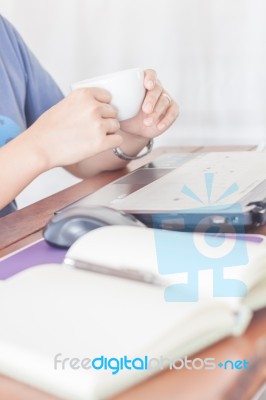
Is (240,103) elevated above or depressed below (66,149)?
below

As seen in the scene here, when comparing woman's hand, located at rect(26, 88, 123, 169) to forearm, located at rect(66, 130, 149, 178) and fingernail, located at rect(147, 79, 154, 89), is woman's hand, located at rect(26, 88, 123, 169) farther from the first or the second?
forearm, located at rect(66, 130, 149, 178)

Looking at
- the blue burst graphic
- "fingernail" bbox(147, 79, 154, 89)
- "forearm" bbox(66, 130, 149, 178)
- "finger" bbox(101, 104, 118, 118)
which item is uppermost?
"fingernail" bbox(147, 79, 154, 89)

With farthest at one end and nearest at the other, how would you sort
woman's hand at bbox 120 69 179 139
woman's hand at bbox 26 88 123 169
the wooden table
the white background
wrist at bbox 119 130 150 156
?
1. the white background
2. wrist at bbox 119 130 150 156
3. woman's hand at bbox 120 69 179 139
4. woman's hand at bbox 26 88 123 169
5. the wooden table

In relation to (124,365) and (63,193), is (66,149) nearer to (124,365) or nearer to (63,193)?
(63,193)

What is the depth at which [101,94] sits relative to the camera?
0.84 metres

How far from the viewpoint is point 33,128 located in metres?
0.86

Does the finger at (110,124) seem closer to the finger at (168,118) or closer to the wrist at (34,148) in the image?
the wrist at (34,148)

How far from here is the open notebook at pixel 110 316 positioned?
406 millimetres

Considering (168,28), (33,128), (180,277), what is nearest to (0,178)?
(33,128)

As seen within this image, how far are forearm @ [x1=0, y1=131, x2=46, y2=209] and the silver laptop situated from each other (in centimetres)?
8

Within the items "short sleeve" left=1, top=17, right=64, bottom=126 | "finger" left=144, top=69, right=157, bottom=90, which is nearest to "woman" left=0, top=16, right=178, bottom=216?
"finger" left=144, top=69, right=157, bottom=90

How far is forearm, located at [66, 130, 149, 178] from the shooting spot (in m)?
1.08

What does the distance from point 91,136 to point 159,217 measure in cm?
19

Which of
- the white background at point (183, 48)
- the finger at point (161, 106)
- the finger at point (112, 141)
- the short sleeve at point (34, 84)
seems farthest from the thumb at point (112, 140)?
the white background at point (183, 48)
